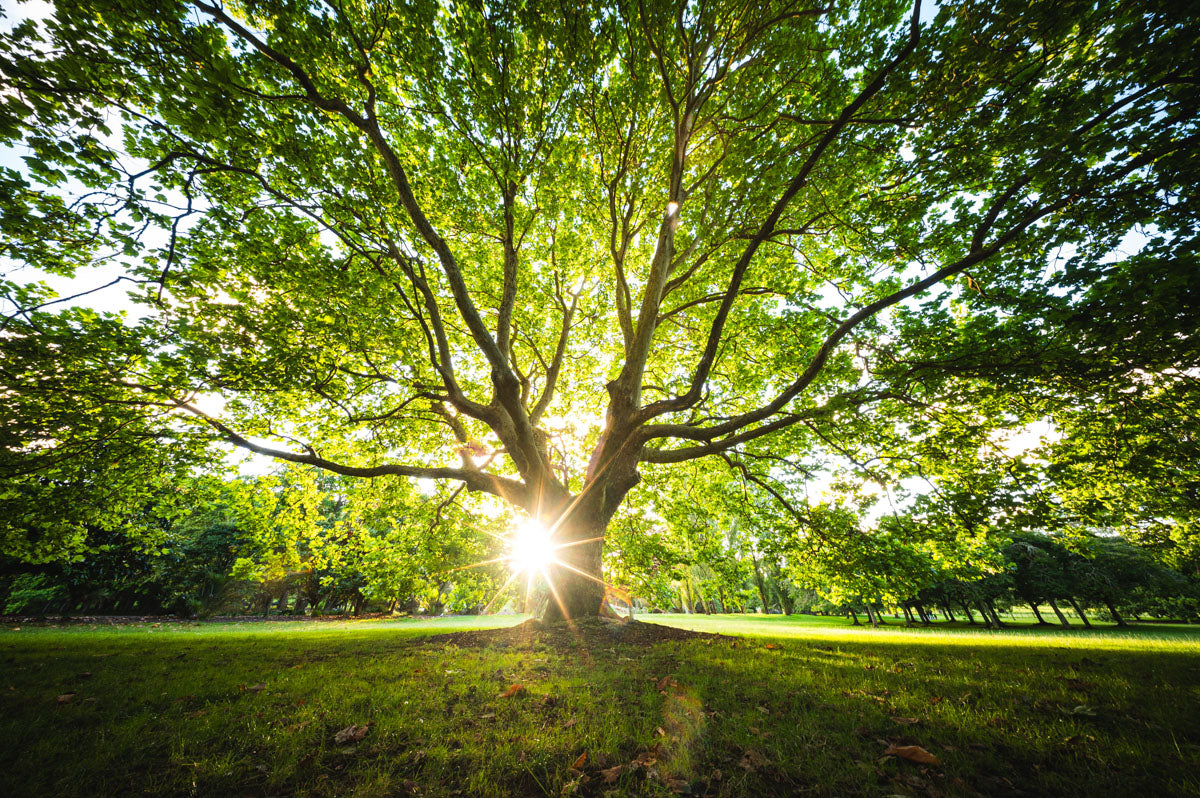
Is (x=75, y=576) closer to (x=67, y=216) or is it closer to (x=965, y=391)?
(x=67, y=216)

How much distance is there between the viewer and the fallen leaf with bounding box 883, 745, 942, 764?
8.25ft

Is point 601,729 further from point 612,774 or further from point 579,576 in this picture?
point 579,576

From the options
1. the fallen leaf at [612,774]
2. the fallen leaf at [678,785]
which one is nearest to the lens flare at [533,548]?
the fallen leaf at [612,774]

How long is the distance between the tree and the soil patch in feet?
2.38

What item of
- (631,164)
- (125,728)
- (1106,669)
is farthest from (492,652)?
(631,164)

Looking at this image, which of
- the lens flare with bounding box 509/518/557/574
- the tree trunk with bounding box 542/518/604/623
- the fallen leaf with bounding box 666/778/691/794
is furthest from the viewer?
the lens flare with bounding box 509/518/557/574

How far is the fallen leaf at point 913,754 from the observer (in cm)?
252

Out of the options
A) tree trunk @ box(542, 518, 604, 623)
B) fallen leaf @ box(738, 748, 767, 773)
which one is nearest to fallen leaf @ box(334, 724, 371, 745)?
fallen leaf @ box(738, 748, 767, 773)

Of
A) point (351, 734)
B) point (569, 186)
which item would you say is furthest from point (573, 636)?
point (569, 186)

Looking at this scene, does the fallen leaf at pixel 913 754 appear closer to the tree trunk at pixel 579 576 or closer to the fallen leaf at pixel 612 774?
the fallen leaf at pixel 612 774

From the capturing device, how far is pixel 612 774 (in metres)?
2.45

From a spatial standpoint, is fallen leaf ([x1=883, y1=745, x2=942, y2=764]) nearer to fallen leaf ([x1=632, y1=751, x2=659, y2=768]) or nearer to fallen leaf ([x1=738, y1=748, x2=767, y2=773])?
fallen leaf ([x1=738, y1=748, x2=767, y2=773])

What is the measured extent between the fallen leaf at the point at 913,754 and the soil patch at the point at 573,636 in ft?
15.6

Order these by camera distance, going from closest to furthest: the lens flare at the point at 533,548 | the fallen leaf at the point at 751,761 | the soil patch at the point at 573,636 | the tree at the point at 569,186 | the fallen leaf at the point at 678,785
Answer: the fallen leaf at the point at 678,785 → the fallen leaf at the point at 751,761 → the tree at the point at 569,186 → the soil patch at the point at 573,636 → the lens flare at the point at 533,548
